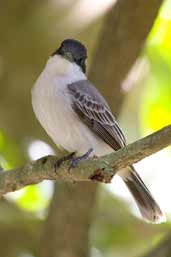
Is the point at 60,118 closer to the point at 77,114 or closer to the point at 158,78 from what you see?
the point at 77,114

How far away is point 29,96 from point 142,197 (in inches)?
51.9

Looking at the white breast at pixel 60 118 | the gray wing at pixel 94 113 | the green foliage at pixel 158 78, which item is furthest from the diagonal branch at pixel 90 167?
the green foliage at pixel 158 78

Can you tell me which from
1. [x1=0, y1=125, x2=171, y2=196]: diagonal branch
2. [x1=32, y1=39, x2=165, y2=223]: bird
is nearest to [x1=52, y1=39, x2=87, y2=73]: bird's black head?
[x1=32, y1=39, x2=165, y2=223]: bird

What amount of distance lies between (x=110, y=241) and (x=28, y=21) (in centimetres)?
164

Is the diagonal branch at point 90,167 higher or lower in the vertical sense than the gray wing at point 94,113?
higher

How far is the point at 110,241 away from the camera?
5746 mm

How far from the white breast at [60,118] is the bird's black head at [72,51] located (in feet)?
0.59

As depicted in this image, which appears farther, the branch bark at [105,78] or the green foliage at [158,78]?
the green foliage at [158,78]

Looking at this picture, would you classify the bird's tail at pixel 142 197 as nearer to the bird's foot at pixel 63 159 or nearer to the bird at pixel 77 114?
the bird at pixel 77 114

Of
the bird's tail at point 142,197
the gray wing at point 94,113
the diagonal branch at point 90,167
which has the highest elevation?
the diagonal branch at point 90,167

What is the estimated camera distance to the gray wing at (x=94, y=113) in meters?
4.64

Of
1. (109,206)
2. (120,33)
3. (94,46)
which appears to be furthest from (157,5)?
(109,206)

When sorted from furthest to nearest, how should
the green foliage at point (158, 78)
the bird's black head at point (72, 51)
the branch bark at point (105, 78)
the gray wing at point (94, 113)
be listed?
the green foliage at point (158, 78) < the branch bark at point (105, 78) < the bird's black head at point (72, 51) < the gray wing at point (94, 113)

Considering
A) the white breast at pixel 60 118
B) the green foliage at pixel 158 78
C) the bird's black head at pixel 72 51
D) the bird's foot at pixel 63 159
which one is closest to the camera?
the bird's foot at pixel 63 159
